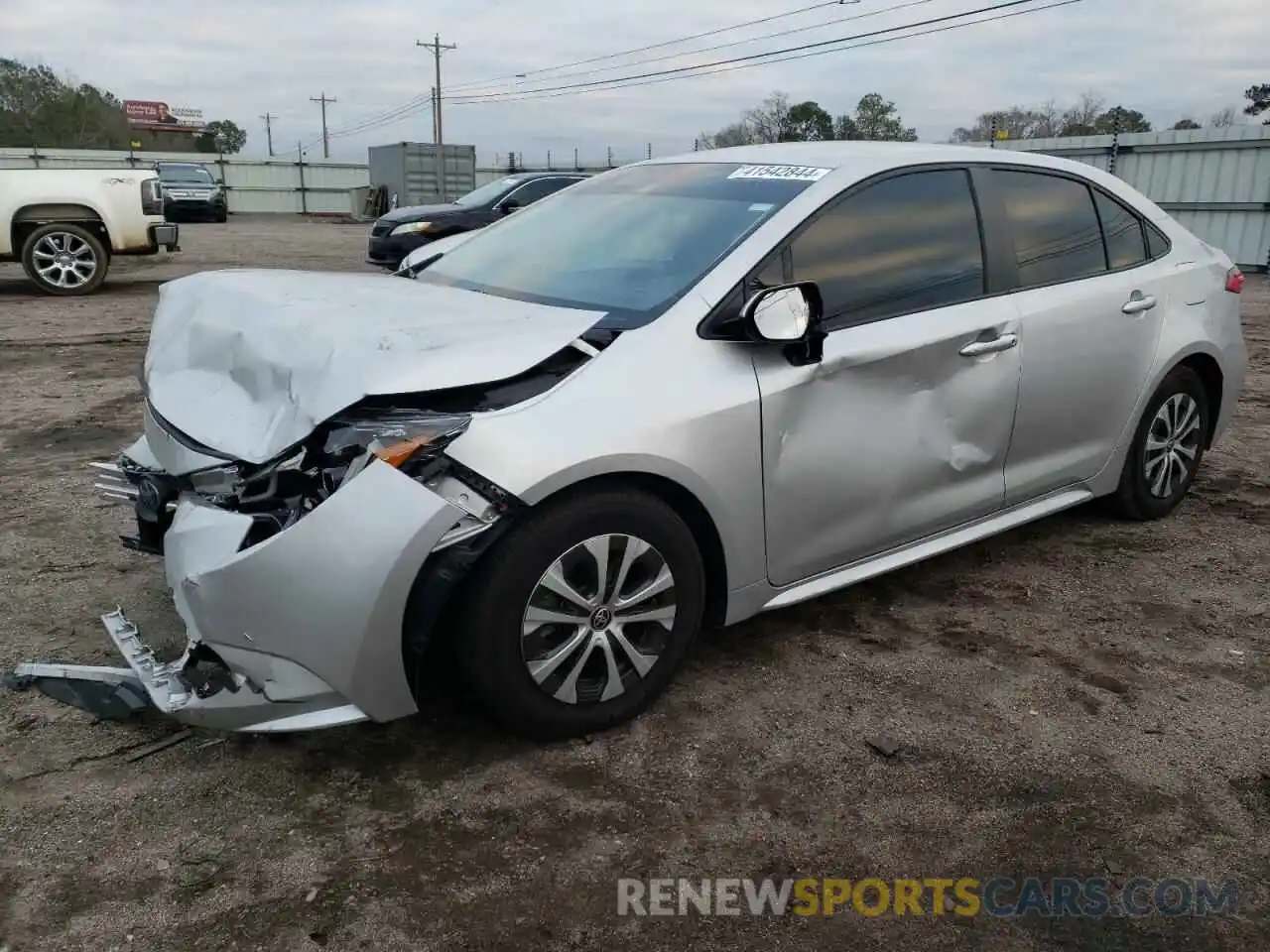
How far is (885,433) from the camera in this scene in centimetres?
326

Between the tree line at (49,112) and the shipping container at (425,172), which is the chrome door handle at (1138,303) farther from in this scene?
the tree line at (49,112)

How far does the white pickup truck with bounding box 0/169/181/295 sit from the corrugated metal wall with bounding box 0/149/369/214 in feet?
100

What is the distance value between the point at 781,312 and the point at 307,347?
1.29 metres

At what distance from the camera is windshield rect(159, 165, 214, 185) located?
94.8 ft

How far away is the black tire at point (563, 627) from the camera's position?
2545 mm

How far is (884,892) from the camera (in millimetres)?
2322

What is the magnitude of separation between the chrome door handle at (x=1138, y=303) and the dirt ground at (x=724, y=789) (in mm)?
1073

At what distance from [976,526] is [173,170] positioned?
3046cm

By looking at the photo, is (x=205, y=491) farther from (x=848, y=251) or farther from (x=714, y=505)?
(x=848, y=251)

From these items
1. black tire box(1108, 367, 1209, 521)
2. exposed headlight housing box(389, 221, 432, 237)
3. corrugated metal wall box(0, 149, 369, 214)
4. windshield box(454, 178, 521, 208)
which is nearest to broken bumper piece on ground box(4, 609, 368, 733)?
black tire box(1108, 367, 1209, 521)

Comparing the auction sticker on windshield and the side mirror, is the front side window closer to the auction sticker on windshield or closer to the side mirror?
the auction sticker on windshield

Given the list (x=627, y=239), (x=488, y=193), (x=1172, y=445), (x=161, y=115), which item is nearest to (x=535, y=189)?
(x=488, y=193)

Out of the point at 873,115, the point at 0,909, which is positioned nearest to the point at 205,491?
the point at 0,909

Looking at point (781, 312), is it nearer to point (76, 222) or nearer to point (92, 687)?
point (92, 687)
